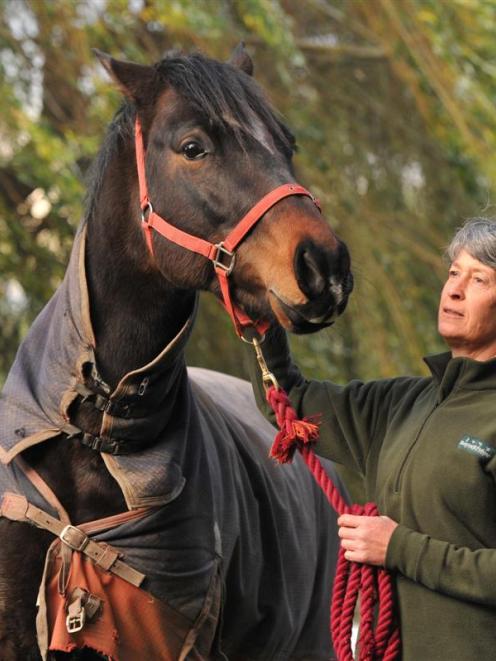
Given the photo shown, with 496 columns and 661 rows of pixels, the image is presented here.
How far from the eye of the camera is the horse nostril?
262 cm

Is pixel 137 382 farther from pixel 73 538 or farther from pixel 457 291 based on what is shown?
pixel 457 291

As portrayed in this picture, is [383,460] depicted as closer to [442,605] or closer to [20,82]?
[442,605]

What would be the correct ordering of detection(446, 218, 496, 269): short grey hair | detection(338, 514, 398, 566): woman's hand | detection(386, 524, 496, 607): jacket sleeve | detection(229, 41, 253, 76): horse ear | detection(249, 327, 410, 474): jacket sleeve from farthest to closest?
detection(229, 41, 253, 76): horse ear < detection(249, 327, 410, 474): jacket sleeve < detection(446, 218, 496, 269): short grey hair < detection(338, 514, 398, 566): woman's hand < detection(386, 524, 496, 607): jacket sleeve

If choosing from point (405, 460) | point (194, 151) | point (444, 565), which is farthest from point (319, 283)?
point (444, 565)

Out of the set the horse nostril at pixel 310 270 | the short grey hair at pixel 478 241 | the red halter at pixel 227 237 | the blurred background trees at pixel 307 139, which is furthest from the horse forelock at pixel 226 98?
the blurred background trees at pixel 307 139

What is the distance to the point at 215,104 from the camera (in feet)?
9.59

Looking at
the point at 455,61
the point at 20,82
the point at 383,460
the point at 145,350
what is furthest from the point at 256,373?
the point at 20,82

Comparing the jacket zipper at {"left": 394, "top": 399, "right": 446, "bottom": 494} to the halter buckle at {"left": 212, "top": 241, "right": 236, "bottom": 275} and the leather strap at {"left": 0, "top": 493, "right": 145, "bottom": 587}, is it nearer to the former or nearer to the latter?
the halter buckle at {"left": 212, "top": 241, "right": 236, "bottom": 275}

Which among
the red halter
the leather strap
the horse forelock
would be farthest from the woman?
the leather strap

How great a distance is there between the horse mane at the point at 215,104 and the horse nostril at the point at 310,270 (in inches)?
15.3

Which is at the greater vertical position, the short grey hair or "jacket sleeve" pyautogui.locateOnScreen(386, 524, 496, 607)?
the short grey hair

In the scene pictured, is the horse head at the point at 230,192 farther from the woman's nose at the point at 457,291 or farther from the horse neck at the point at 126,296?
the woman's nose at the point at 457,291

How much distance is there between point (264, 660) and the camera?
369 centimetres

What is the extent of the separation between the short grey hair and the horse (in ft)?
1.17
